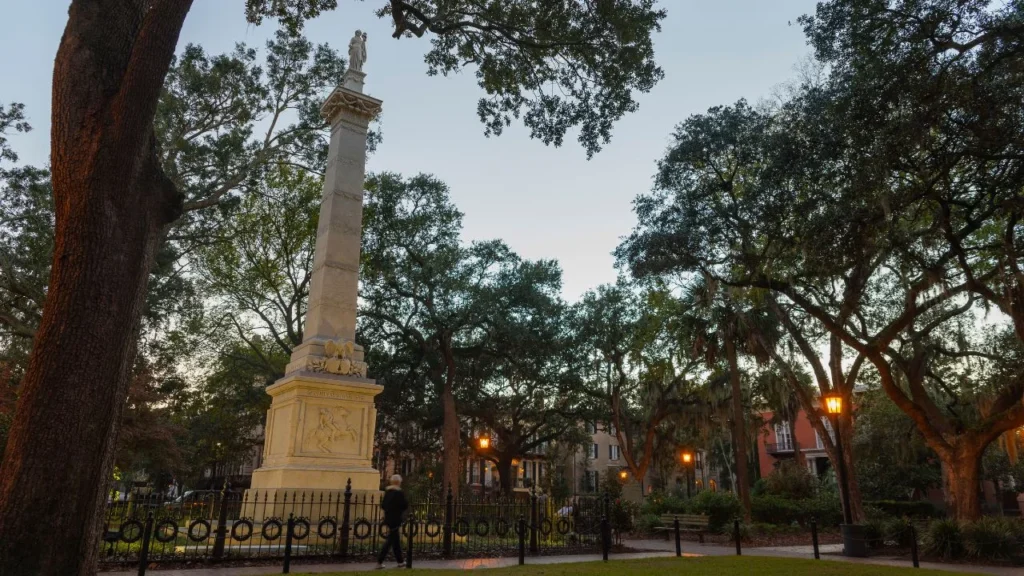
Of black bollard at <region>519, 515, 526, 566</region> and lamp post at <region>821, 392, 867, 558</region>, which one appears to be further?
lamp post at <region>821, 392, 867, 558</region>

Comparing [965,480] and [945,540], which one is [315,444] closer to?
[945,540]

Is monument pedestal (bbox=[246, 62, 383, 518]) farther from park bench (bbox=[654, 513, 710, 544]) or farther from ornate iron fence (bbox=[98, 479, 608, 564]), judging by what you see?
park bench (bbox=[654, 513, 710, 544])

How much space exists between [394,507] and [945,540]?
12.9 metres

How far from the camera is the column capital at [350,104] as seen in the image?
16859 mm

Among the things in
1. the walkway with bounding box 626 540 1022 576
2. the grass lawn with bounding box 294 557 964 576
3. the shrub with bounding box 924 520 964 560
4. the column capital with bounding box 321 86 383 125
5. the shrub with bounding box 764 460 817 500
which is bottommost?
the walkway with bounding box 626 540 1022 576

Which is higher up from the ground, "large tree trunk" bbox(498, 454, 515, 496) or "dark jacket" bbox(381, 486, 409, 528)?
"large tree trunk" bbox(498, 454, 515, 496)

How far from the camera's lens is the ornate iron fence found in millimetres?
10320

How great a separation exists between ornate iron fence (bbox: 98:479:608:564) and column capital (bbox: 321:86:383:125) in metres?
9.52

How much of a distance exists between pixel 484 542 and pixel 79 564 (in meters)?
10.9

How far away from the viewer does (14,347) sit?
2489cm

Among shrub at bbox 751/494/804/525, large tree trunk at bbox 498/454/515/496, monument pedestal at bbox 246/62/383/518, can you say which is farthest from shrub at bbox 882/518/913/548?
large tree trunk at bbox 498/454/515/496

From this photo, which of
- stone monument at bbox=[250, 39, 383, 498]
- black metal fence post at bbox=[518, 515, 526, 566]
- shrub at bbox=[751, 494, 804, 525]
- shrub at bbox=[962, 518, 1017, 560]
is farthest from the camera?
shrub at bbox=[751, 494, 804, 525]

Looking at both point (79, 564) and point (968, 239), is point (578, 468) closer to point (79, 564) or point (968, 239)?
point (968, 239)

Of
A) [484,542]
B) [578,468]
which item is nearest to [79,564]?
[484,542]
